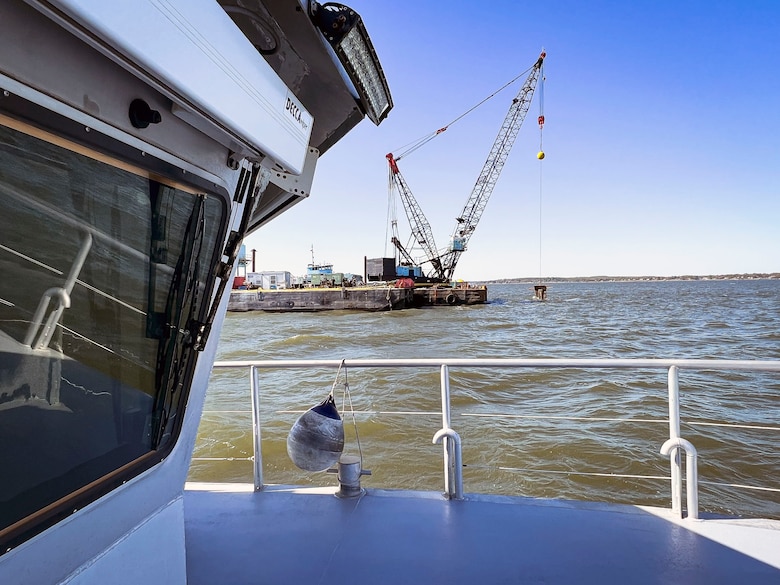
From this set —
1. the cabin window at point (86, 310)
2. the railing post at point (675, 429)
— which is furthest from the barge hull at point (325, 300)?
the cabin window at point (86, 310)

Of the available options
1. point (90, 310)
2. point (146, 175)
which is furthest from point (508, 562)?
point (146, 175)

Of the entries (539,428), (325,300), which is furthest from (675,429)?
(325,300)

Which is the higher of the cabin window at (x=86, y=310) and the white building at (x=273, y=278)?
the white building at (x=273, y=278)

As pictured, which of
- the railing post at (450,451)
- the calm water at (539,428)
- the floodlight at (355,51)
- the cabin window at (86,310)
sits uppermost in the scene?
the floodlight at (355,51)

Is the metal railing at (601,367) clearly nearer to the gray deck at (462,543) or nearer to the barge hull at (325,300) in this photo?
the gray deck at (462,543)

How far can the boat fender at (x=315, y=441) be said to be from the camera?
2.50 m

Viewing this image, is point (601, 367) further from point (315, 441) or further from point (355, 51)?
point (355, 51)

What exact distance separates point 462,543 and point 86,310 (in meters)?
1.93

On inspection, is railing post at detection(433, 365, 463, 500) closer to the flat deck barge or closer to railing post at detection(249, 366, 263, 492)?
railing post at detection(249, 366, 263, 492)

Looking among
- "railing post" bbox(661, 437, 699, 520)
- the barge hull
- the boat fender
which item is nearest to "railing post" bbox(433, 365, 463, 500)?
the boat fender

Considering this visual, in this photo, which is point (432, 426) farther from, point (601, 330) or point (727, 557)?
point (601, 330)

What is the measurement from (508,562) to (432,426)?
5.07m

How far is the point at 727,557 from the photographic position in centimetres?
201

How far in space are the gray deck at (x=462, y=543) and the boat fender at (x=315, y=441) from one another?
11.8 inches
